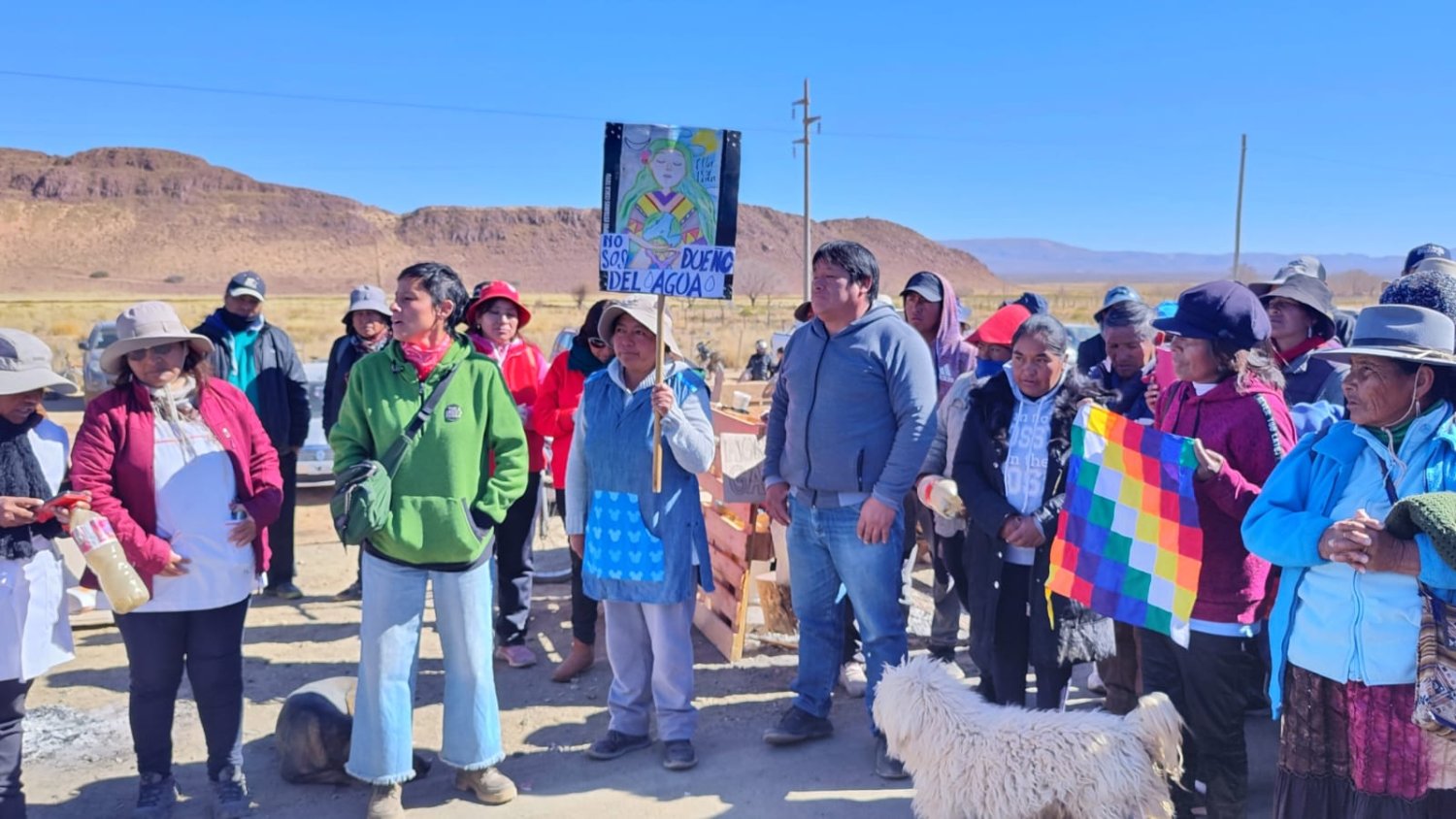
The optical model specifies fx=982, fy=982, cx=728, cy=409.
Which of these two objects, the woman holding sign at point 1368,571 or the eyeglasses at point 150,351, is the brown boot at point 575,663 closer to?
the eyeglasses at point 150,351

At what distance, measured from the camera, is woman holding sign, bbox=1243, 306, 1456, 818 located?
2.71 metres

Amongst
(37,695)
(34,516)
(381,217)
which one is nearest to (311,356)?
(37,695)

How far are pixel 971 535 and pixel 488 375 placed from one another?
86.5 inches

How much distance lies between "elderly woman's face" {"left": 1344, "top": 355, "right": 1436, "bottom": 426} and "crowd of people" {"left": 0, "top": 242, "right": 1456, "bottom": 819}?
0.04ft

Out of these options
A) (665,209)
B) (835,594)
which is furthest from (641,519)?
(665,209)

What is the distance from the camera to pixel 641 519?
4527mm

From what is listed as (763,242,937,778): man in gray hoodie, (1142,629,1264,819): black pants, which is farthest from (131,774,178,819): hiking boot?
(1142,629,1264,819): black pants

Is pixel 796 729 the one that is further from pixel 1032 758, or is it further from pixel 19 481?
pixel 19 481

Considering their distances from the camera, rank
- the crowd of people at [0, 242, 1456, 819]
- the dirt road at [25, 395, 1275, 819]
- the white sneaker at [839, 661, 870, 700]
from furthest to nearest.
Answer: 1. the white sneaker at [839, 661, 870, 700]
2. the dirt road at [25, 395, 1275, 819]
3. the crowd of people at [0, 242, 1456, 819]

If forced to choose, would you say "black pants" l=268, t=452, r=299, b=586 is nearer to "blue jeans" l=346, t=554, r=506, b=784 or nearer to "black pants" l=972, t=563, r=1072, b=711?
"blue jeans" l=346, t=554, r=506, b=784

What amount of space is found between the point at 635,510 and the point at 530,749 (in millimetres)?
1356

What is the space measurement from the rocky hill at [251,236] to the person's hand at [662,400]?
87.9 metres

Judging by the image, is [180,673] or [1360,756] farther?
[180,673]

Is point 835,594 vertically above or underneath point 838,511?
underneath
